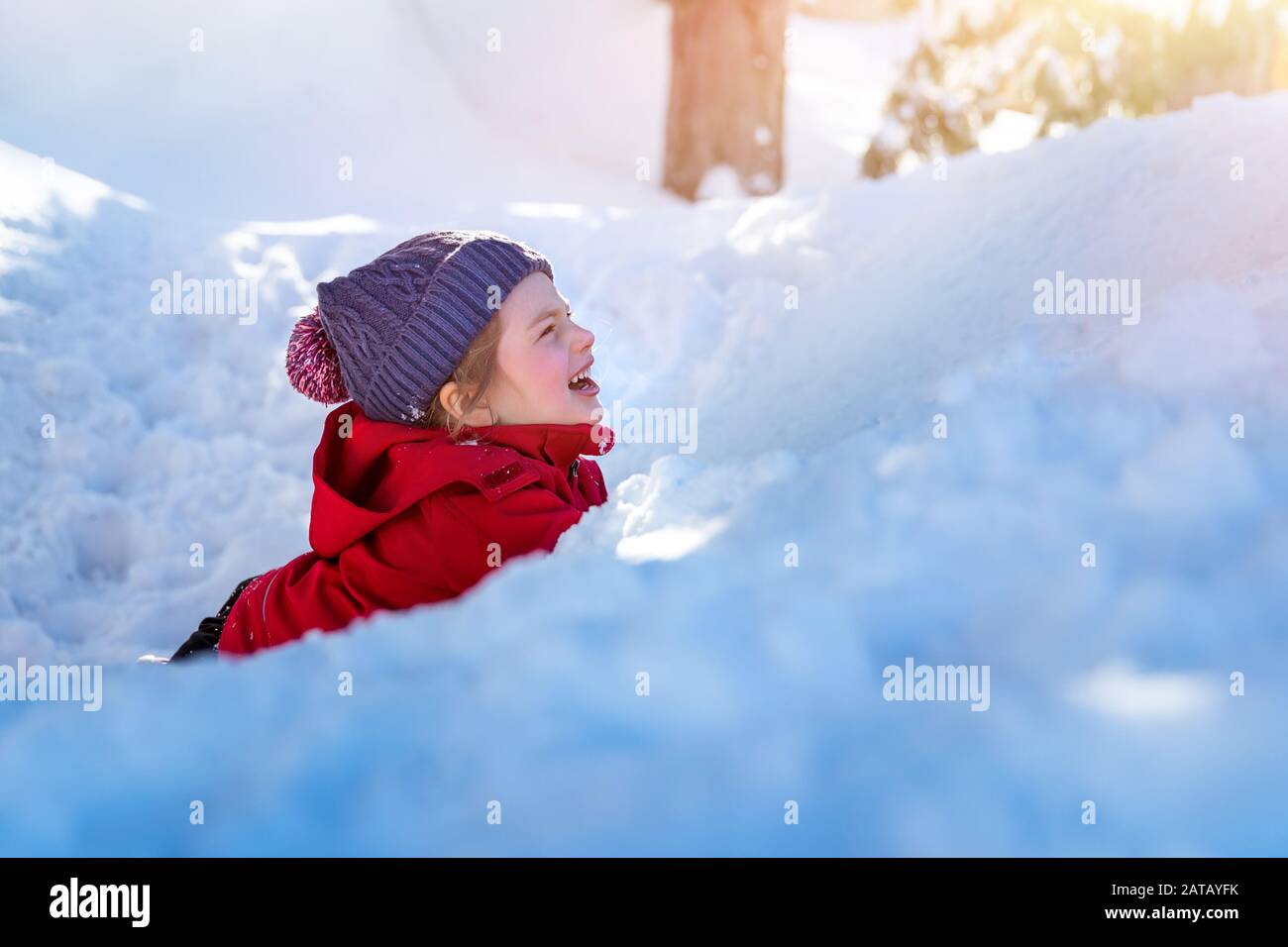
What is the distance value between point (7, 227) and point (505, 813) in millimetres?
2926

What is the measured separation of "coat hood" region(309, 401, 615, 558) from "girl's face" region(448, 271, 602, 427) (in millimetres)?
29

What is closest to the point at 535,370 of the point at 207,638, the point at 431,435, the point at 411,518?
the point at 431,435

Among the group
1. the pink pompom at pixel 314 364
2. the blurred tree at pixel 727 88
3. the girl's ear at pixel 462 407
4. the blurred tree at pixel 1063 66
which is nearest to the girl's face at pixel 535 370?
the girl's ear at pixel 462 407

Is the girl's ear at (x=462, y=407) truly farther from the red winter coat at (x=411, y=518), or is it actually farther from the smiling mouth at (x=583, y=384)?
the smiling mouth at (x=583, y=384)

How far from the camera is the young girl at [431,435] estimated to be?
6.59ft

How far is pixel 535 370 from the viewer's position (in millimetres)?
2166

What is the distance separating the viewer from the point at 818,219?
3.09 metres

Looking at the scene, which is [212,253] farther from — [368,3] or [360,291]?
[368,3]

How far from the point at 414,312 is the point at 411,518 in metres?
0.39

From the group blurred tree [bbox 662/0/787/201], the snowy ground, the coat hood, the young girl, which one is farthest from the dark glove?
blurred tree [bbox 662/0/787/201]

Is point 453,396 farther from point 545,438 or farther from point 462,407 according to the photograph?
point 545,438

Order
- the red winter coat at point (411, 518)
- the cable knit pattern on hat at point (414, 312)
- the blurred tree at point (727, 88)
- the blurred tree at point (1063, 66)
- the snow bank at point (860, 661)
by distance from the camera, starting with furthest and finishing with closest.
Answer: the blurred tree at point (1063, 66) < the blurred tree at point (727, 88) < the cable knit pattern on hat at point (414, 312) < the red winter coat at point (411, 518) < the snow bank at point (860, 661)

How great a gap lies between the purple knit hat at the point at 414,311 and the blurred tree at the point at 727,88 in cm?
544
